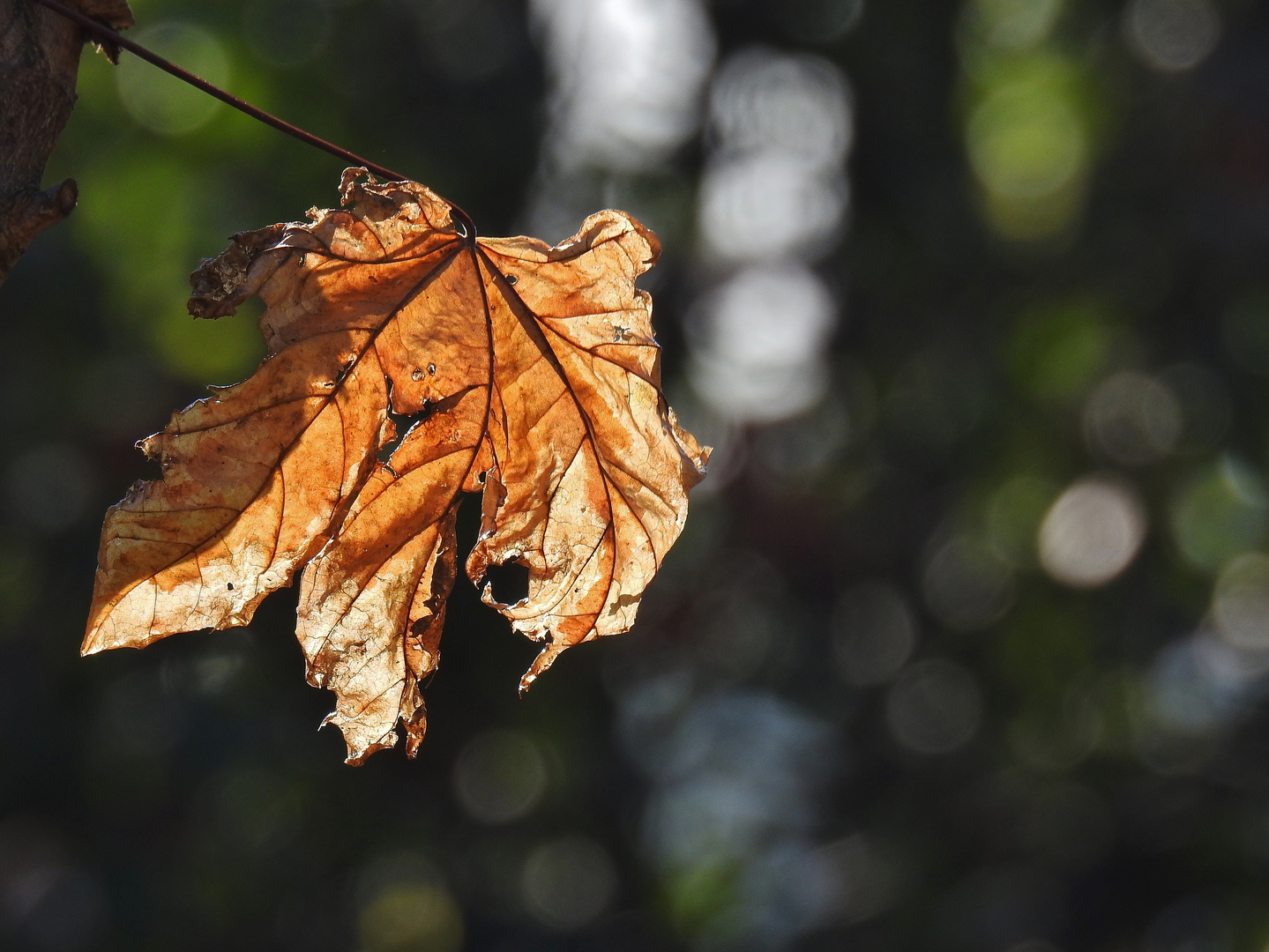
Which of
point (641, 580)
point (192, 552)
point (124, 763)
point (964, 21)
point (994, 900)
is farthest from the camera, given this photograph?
point (964, 21)

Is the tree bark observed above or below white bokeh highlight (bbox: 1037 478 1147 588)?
above

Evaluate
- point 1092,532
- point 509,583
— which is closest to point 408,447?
point 509,583

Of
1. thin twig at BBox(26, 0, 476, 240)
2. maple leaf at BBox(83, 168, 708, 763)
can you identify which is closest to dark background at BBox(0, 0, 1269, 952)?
maple leaf at BBox(83, 168, 708, 763)

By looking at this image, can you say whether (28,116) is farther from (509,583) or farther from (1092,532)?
(1092,532)

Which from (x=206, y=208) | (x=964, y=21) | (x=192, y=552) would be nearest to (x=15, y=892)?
(x=206, y=208)

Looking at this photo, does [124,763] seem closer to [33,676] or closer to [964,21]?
[33,676]

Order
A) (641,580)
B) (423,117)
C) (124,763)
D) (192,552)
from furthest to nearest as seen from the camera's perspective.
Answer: (423,117) → (124,763) → (641,580) → (192,552)

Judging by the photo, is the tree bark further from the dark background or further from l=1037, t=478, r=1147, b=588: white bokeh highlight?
l=1037, t=478, r=1147, b=588: white bokeh highlight
